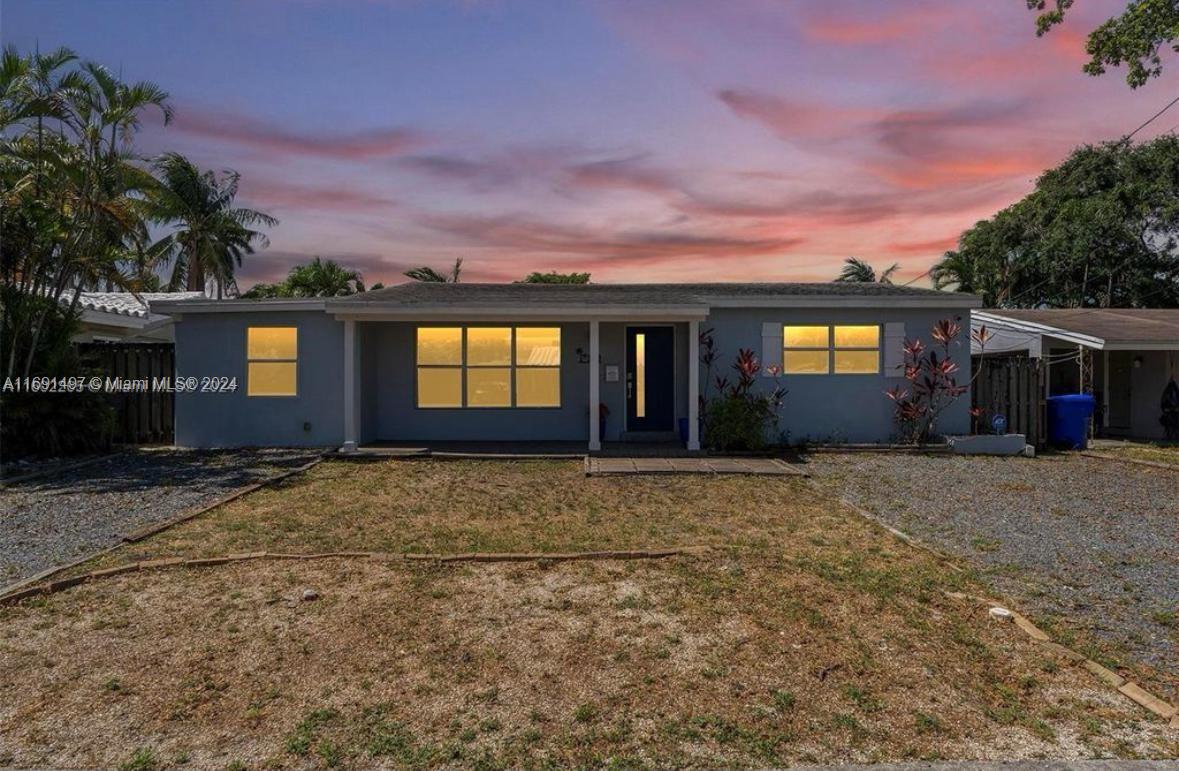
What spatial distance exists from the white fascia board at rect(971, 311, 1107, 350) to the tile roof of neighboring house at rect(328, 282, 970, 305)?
12.9 ft

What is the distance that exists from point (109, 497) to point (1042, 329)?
685 inches

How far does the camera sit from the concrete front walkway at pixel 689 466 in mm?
9297

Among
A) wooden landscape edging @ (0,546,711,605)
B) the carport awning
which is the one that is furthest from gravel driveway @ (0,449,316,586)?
the carport awning

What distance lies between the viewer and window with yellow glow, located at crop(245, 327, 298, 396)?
11.8 m

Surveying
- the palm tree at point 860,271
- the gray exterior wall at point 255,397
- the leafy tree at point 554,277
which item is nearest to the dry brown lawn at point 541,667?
the gray exterior wall at point 255,397

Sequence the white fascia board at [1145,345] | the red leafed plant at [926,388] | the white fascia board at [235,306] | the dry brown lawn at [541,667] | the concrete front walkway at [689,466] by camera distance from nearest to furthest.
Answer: the dry brown lawn at [541,667], the concrete front walkway at [689,466], the white fascia board at [235,306], the red leafed plant at [926,388], the white fascia board at [1145,345]

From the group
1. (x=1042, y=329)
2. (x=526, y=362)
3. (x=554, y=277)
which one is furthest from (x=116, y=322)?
(x=554, y=277)

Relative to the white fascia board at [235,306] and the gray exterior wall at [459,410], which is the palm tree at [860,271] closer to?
the gray exterior wall at [459,410]

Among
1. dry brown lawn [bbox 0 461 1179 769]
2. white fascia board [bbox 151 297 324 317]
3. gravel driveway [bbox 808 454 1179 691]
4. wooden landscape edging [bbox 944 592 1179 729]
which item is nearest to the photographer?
dry brown lawn [bbox 0 461 1179 769]

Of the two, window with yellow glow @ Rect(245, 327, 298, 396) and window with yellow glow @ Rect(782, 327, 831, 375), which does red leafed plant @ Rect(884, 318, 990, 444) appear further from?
window with yellow glow @ Rect(245, 327, 298, 396)

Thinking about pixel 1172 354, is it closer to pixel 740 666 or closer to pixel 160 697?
pixel 740 666

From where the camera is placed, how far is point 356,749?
2.72m

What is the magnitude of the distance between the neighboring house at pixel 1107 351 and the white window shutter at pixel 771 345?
20.0ft

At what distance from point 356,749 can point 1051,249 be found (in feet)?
107
